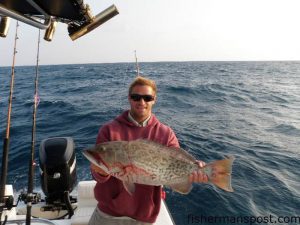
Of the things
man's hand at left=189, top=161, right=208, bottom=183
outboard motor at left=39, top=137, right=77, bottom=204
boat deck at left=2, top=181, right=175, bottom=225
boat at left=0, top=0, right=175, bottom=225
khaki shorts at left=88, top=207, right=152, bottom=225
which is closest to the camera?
man's hand at left=189, top=161, right=208, bottom=183

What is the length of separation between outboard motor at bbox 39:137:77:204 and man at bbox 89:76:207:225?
1.94 meters

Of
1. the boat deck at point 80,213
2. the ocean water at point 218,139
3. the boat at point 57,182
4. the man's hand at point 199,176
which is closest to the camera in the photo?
the man's hand at point 199,176

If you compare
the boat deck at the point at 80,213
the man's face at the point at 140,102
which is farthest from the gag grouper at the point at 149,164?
the boat deck at the point at 80,213

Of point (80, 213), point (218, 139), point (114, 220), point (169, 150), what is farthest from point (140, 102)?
point (218, 139)

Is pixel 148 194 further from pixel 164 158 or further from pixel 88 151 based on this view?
pixel 88 151

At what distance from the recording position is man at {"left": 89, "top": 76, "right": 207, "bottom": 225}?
317 cm

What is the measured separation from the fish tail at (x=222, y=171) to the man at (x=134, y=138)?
0.58 m

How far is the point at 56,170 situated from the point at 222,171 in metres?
3.23

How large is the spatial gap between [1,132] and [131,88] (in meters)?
12.5

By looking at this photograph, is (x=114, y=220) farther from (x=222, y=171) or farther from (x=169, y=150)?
(x=222, y=171)

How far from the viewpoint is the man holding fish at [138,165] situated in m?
2.69

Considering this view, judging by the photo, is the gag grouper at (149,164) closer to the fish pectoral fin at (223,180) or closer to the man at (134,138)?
the fish pectoral fin at (223,180)

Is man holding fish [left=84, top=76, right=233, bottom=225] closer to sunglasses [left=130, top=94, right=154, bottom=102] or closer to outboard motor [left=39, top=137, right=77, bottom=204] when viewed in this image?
sunglasses [left=130, top=94, right=154, bottom=102]

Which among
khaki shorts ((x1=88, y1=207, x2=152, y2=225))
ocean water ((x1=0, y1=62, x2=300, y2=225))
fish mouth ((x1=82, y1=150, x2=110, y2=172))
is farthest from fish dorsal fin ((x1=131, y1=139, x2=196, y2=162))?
ocean water ((x1=0, y1=62, x2=300, y2=225))
